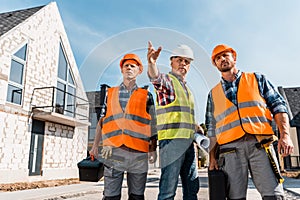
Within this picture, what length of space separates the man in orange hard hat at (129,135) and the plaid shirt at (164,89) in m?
0.26

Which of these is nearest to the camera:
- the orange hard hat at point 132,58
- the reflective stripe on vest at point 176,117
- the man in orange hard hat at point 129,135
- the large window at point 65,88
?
the reflective stripe on vest at point 176,117

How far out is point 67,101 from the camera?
13.1 metres

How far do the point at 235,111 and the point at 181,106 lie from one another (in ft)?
1.54

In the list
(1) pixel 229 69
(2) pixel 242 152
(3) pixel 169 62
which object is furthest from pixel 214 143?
(3) pixel 169 62

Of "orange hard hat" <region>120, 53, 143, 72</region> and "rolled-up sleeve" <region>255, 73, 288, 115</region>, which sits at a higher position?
"orange hard hat" <region>120, 53, 143, 72</region>

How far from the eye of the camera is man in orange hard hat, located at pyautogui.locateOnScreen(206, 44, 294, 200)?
7.45 ft

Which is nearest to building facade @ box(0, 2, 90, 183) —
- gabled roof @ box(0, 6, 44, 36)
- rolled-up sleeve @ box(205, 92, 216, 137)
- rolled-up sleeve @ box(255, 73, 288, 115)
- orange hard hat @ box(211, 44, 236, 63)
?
gabled roof @ box(0, 6, 44, 36)

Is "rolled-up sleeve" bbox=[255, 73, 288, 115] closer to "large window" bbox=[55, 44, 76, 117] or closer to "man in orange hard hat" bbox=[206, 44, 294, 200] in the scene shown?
"man in orange hard hat" bbox=[206, 44, 294, 200]

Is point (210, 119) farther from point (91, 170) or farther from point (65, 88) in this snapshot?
point (65, 88)

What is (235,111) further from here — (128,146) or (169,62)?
(128,146)

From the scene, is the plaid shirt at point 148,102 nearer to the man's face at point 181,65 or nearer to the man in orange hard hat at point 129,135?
the man in orange hard hat at point 129,135

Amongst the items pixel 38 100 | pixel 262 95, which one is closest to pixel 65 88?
pixel 38 100

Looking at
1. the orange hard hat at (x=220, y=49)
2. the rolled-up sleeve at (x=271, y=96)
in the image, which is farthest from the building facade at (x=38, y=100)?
the rolled-up sleeve at (x=271, y=96)

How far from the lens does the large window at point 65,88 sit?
12.6 meters
